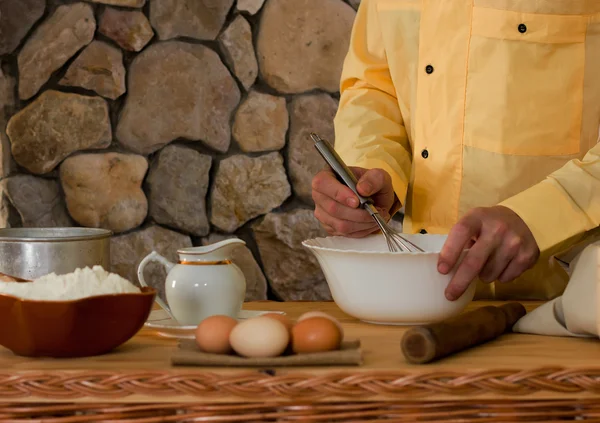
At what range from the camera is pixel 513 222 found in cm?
106

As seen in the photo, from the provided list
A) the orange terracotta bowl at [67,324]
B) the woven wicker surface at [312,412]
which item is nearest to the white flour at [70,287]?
the orange terracotta bowl at [67,324]

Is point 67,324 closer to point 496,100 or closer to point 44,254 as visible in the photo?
point 44,254

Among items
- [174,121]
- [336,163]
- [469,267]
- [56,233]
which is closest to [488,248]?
[469,267]

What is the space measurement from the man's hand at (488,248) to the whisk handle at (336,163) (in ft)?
0.73

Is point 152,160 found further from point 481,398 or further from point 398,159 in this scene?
point 481,398

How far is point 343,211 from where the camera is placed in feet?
4.08

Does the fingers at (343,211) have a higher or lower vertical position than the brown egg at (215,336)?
higher

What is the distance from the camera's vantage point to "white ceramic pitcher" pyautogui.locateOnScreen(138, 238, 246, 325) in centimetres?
103

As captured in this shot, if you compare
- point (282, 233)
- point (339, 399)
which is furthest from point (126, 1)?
point (339, 399)

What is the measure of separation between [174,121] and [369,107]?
1.15 metres

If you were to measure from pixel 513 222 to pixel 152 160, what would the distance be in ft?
5.67

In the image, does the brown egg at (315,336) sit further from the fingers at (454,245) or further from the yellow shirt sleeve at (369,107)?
A: the yellow shirt sleeve at (369,107)

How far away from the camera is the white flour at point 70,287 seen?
84 cm

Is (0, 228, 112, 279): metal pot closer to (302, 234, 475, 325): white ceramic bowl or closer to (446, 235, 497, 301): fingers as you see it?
(302, 234, 475, 325): white ceramic bowl
